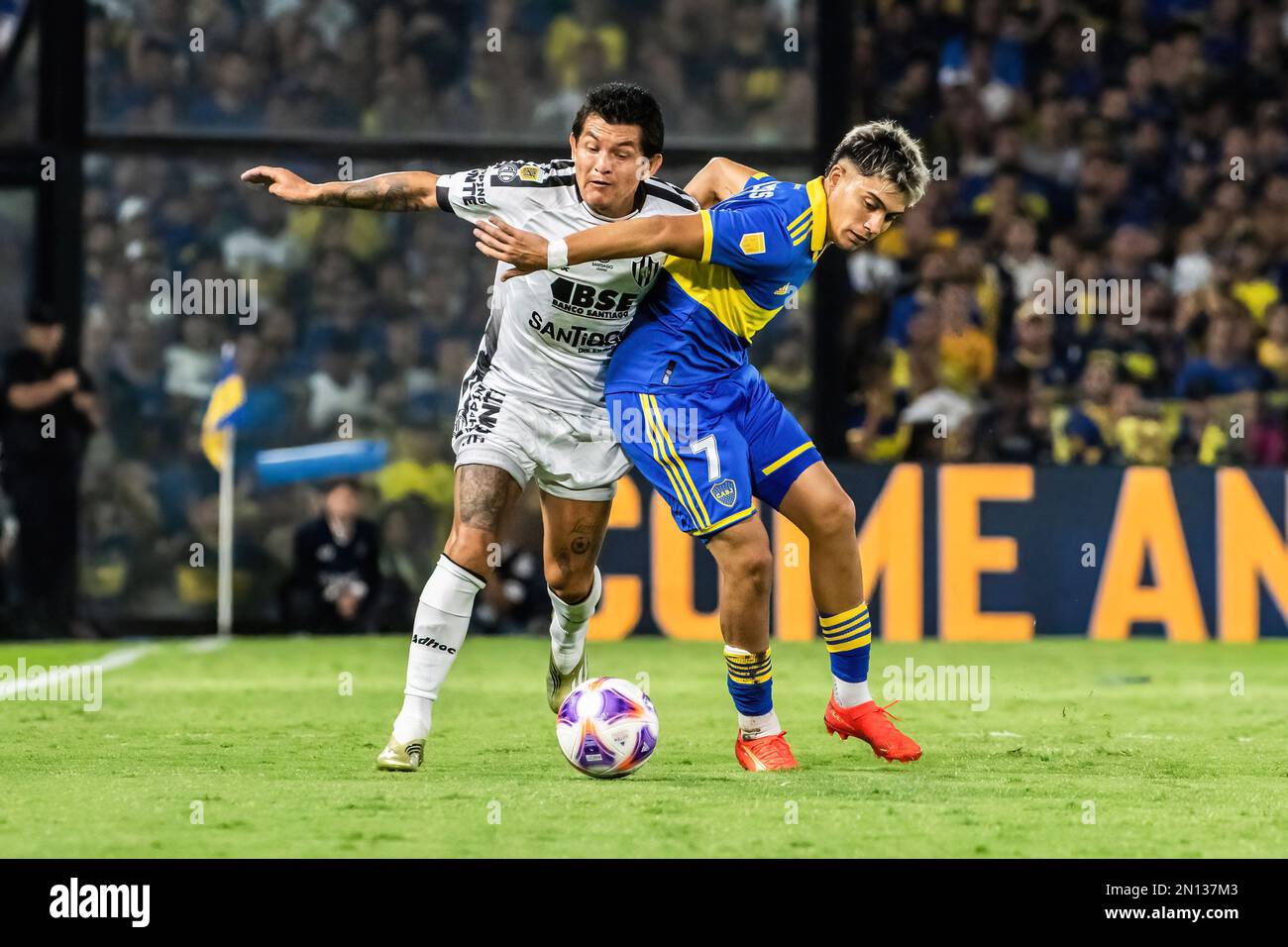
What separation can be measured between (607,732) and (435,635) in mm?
765

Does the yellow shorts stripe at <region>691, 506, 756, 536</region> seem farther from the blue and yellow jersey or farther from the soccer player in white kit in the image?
the soccer player in white kit

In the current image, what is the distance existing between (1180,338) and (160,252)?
7013 millimetres

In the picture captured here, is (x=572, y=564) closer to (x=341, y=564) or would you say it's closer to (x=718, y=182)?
(x=718, y=182)

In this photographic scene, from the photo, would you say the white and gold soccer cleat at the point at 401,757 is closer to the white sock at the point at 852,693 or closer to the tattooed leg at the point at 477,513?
the tattooed leg at the point at 477,513

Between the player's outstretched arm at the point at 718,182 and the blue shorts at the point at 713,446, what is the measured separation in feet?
2.15

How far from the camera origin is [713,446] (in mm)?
6758

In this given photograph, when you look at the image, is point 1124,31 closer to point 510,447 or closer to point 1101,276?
point 1101,276

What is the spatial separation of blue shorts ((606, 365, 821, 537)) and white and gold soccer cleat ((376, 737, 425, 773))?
1.15m

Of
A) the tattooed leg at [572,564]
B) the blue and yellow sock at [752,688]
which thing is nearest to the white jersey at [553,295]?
the tattooed leg at [572,564]

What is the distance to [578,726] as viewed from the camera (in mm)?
6438

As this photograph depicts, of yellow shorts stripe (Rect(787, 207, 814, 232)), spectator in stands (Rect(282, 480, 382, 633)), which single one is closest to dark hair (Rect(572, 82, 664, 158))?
yellow shorts stripe (Rect(787, 207, 814, 232))

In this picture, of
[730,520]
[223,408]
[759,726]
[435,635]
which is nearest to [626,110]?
[730,520]

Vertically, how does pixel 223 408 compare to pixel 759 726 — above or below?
above

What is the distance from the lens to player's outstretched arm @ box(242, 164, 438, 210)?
6.68m
